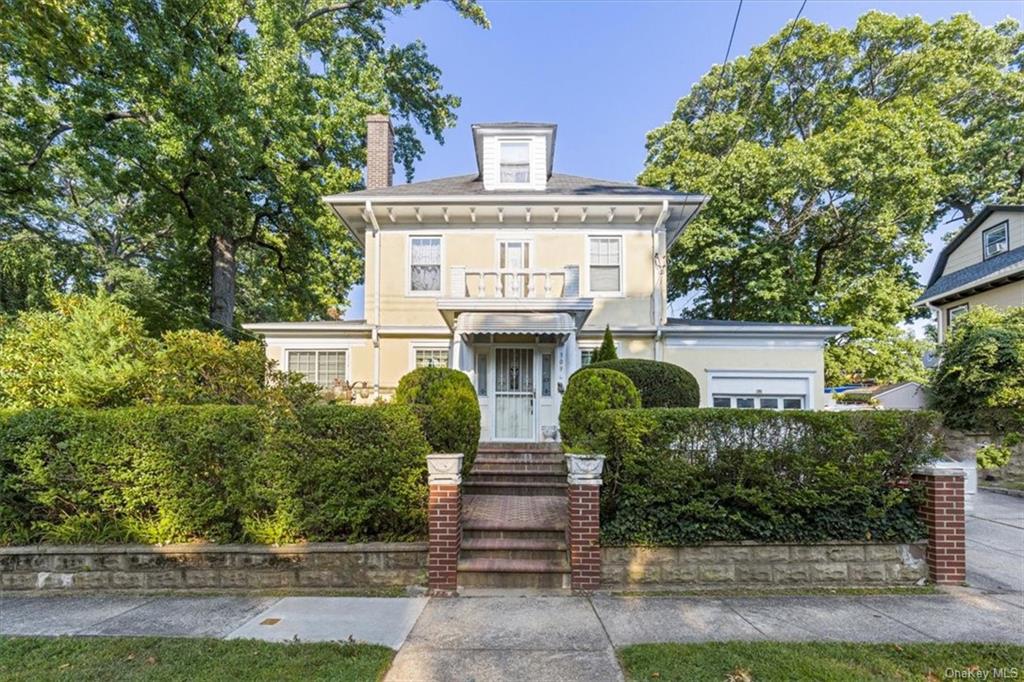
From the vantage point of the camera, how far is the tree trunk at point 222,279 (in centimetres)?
1661

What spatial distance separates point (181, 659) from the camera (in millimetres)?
3719

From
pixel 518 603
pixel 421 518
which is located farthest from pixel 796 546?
pixel 421 518

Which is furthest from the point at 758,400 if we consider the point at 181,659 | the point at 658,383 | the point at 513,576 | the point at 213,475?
the point at 181,659

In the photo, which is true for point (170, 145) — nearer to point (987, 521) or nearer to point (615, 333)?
point (615, 333)

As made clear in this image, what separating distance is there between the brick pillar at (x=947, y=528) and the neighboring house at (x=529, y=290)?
248 inches

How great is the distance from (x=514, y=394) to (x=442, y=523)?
5.70m

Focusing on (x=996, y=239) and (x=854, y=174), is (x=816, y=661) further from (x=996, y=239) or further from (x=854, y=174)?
(x=996, y=239)

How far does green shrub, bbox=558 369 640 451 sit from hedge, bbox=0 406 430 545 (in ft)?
7.61

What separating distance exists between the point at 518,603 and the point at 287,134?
50.1ft

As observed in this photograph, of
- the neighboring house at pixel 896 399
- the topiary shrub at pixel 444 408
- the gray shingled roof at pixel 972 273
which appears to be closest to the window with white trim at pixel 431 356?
the topiary shrub at pixel 444 408

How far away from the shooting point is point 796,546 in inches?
208

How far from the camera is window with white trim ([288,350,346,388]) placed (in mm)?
11867

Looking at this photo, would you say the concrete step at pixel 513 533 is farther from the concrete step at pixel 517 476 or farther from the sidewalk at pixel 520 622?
the concrete step at pixel 517 476

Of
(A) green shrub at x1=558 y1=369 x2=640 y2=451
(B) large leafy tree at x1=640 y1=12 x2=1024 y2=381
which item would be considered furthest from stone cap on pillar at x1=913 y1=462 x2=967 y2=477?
(B) large leafy tree at x1=640 y1=12 x2=1024 y2=381
